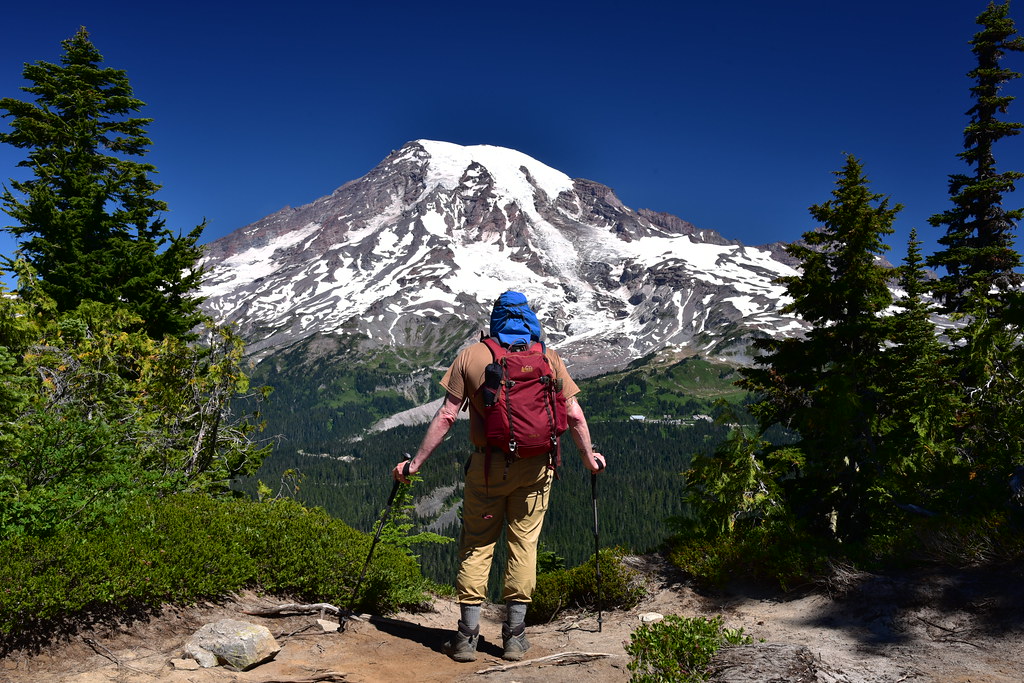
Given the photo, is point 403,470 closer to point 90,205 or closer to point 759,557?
point 759,557

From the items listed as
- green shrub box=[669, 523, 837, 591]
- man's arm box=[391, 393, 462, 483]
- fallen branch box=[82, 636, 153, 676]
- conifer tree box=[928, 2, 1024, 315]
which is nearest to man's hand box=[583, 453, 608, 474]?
man's arm box=[391, 393, 462, 483]

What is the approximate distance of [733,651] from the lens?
5.28m

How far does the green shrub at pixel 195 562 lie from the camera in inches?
201

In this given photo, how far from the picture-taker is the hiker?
5898 mm

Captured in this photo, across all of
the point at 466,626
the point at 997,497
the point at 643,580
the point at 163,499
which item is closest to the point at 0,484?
the point at 163,499

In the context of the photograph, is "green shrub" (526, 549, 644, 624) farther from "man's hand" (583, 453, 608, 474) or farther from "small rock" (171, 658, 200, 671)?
"small rock" (171, 658, 200, 671)

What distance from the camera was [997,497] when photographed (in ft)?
21.5

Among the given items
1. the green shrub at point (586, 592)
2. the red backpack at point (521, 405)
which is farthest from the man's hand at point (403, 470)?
the green shrub at point (586, 592)

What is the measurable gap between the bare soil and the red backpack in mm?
2142

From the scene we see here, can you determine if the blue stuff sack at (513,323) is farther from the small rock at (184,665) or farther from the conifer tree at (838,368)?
the conifer tree at (838,368)

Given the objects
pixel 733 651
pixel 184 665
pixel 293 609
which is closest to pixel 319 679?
pixel 184 665

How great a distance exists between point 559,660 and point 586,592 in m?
2.58

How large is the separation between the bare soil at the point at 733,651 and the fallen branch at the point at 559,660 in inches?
0.5

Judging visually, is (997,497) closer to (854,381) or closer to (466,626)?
(466,626)
